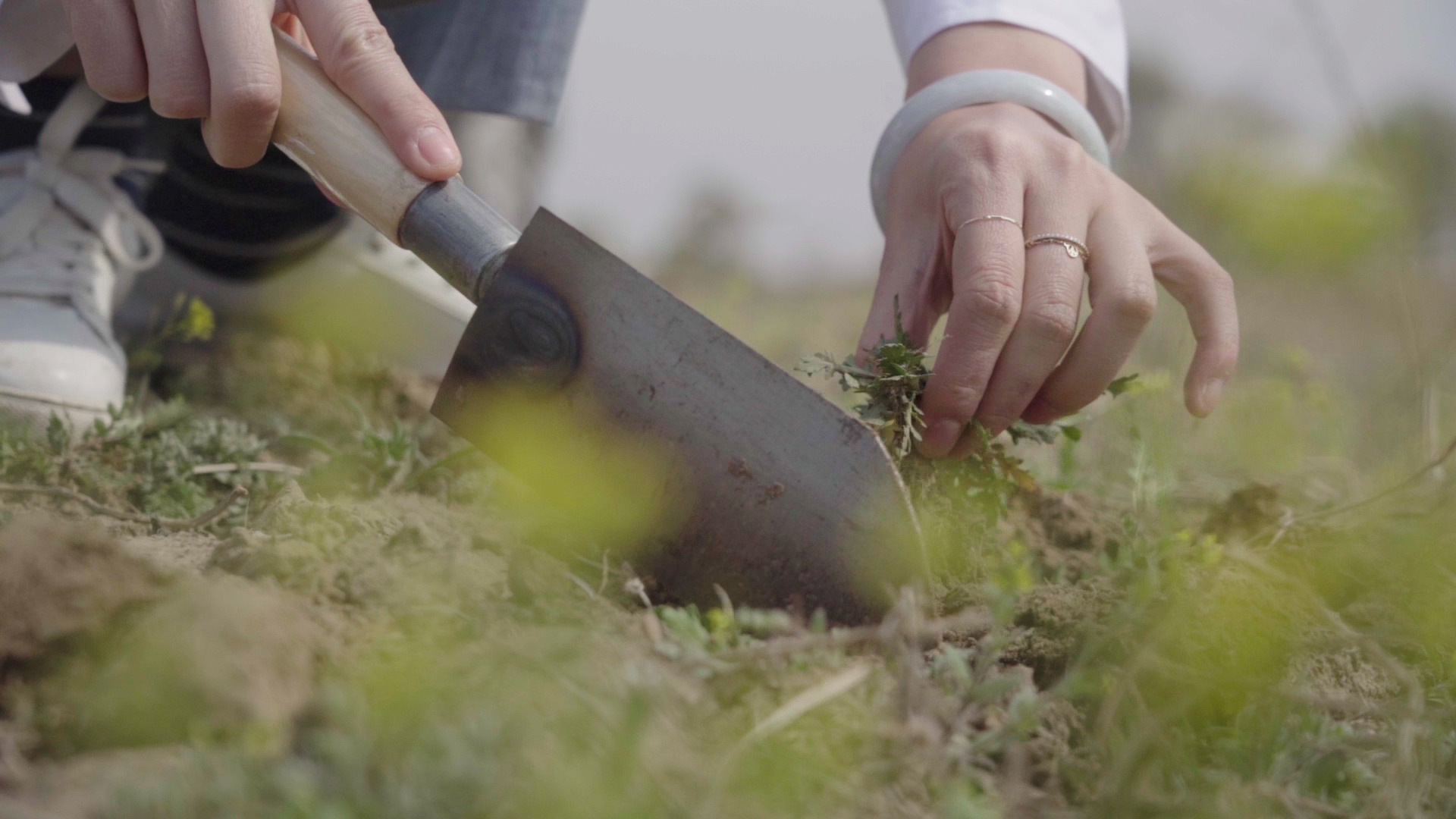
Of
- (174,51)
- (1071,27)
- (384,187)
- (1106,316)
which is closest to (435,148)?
(384,187)

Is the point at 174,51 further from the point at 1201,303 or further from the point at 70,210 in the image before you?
the point at 1201,303

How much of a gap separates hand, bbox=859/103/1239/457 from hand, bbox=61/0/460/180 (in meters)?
0.88

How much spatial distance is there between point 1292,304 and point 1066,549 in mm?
7321

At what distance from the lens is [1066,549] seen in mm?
2109

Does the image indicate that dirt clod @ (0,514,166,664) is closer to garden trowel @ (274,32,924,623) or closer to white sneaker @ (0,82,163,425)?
garden trowel @ (274,32,924,623)

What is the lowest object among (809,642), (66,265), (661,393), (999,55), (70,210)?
(66,265)

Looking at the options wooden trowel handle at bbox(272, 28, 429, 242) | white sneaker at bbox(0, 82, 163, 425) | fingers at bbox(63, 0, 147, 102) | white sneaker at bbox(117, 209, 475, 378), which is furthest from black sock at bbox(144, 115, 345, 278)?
wooden trowel handle at bbox(272, 28, 429, 242)

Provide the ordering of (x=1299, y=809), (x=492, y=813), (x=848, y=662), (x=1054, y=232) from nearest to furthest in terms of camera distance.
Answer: (x=492, y=813) → (x=1299, y=809) → (x=848, y=662) → (x=1054, y=232)

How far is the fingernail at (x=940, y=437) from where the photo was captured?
5.69 ft

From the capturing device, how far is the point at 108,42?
182 centimetres

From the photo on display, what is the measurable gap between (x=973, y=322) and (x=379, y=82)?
1.08m

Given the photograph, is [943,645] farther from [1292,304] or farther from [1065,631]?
[1292,304]

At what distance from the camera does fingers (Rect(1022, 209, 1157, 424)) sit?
1752mm

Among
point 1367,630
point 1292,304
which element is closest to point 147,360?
point 1367,630
